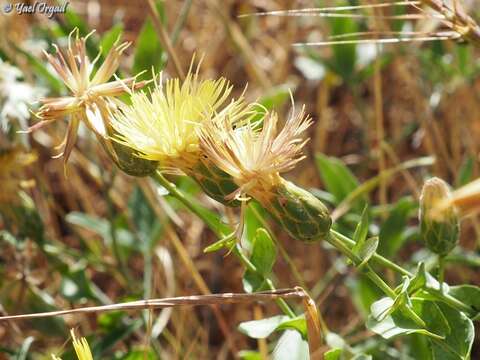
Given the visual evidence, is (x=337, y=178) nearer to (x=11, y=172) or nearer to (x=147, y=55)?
(x=147, y=55)

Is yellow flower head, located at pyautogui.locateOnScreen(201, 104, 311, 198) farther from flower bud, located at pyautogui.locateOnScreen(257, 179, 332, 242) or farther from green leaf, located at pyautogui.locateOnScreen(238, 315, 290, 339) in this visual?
green leaf, located at pyautogui.locateOnScreen(238, 315, 290, 339)

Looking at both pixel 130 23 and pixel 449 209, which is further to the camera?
pixel 130 23

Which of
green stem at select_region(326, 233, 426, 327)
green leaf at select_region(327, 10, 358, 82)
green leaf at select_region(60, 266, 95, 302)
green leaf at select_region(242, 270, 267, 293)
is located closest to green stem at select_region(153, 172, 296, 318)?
green leaf at select_region(242, 270, 267, 293)

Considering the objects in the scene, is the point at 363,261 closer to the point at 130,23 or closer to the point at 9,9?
the point at 9,9

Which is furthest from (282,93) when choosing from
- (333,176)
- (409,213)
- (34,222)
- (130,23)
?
(130,23)

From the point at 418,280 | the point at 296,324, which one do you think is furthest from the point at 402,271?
the point at 296,324
